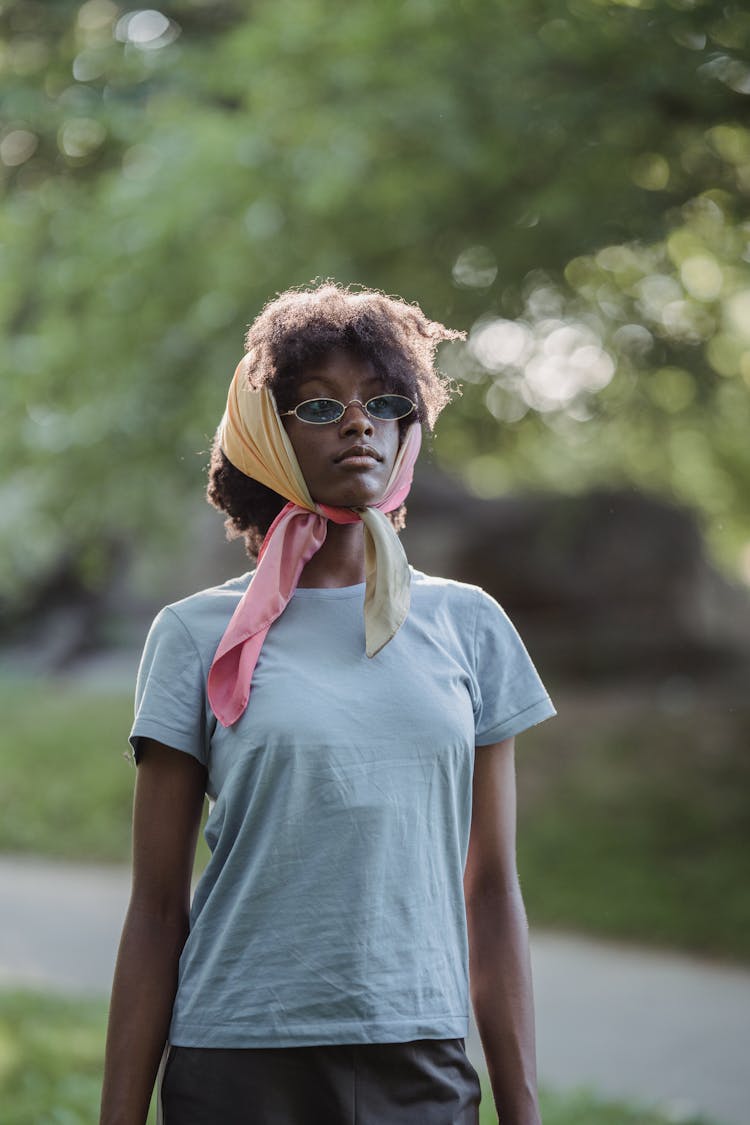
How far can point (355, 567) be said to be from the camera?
2307 millimetres

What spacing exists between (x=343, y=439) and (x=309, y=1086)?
97 cm

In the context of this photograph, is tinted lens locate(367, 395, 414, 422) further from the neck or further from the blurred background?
the blurred background

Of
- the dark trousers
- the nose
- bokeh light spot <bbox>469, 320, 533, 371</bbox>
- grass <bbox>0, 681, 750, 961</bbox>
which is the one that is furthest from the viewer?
grass <bbox>0, 681, 750, 961</bbox>

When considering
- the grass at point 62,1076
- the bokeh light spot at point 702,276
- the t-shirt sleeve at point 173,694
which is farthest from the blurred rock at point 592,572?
the t-shirt sleeve at point 173,694

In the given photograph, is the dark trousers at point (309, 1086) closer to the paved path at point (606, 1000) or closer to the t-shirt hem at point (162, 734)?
the t-shirt hem at point (162, 734)

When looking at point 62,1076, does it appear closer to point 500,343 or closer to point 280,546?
point 280,546

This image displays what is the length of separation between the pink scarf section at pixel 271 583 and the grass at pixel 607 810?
6434 millimetres

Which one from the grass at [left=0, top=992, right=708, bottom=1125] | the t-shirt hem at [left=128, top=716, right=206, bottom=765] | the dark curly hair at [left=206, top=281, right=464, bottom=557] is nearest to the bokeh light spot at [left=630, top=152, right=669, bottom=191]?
the grass at [left=0, top=992, right=708, bottom=1125]

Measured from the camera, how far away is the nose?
2.21 m

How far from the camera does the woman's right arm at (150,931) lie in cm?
207

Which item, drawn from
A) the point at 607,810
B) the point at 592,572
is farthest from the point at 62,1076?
the point at 592,572

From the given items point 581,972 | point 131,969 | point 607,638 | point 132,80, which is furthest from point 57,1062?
point 607,638

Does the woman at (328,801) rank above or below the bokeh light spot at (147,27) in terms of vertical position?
below

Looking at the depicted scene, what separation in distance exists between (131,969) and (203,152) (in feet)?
19.8
